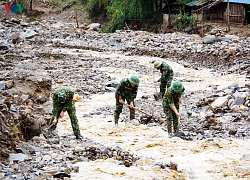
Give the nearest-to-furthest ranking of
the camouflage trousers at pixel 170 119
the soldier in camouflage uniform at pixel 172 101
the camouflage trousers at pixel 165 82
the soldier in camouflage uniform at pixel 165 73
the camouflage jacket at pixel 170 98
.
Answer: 1. the soldier in camouflage uniform at pixel 172 101
2. the camouflage jacket at pixel 170 98
3. the camouflage trousers at pixel 170 119
4. the soldier in camouflage uniform at pixel 165 73
5. the camouflage trousers at pixel 165 82

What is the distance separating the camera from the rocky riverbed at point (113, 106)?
6.07m

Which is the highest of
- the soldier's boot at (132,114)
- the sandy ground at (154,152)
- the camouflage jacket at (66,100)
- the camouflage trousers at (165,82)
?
the camouflage jacket at (66,100)

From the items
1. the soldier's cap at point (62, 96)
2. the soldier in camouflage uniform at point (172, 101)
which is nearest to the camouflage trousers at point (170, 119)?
the soldier in camouflage uniform at point (172, 101)

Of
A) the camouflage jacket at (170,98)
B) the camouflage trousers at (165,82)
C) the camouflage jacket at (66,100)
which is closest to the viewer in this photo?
the camouflage jacket at (66,100)

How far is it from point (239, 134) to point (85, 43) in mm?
15578

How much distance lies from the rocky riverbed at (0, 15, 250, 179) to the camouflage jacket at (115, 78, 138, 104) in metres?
0.71

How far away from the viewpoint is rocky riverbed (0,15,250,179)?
6074 millimetres

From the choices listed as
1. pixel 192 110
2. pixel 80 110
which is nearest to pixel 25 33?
pixel 80 110

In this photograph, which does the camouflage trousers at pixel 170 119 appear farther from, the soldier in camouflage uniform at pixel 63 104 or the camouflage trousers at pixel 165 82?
the camouflage trousers at pixel 165 82

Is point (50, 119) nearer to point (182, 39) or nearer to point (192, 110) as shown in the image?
point (192, 110)

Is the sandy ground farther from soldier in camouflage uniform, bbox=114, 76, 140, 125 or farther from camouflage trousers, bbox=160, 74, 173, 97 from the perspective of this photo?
camouflage trousers, bbox=160, 74, 173, 97

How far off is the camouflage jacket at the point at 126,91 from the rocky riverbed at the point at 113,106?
71cm

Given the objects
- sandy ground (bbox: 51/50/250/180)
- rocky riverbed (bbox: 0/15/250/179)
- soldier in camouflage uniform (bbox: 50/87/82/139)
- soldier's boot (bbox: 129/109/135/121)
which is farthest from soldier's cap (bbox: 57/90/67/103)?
soldier's boot (bbox: 129/109/135/121)

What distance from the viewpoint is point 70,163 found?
238 inches
